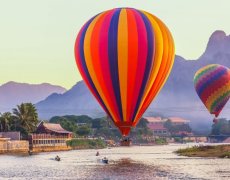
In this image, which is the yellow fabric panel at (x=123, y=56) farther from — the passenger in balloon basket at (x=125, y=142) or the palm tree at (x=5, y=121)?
the palm tree at (x=5, y=121)

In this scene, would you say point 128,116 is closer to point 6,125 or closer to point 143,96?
point 143,96

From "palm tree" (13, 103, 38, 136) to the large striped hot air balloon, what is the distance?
115 m

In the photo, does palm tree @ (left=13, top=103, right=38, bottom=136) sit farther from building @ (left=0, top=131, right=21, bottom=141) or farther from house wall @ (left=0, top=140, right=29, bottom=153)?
building @ (left=0, top=131, right=21, bottom=141)

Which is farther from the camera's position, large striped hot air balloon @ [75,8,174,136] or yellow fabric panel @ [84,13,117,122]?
yellow fabric panel @ [84,13,117,122]

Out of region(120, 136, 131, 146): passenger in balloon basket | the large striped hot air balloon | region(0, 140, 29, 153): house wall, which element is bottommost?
region(120, 136, 131, 146): passenger in balloon basket

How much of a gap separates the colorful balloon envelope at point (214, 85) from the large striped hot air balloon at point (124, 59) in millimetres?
72348

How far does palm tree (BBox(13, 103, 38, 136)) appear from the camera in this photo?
618 feet

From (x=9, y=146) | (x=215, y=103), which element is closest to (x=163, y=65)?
(x=215, y=103)

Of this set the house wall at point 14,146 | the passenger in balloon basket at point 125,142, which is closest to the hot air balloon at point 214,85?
the house wall at point 14,146

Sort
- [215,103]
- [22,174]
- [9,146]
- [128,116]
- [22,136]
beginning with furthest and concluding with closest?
1. [22,136]
2. [9,146]
3. [215,103]
4. [22,174]
5. [128,116]

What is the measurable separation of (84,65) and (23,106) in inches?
4517

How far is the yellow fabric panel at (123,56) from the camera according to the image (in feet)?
238

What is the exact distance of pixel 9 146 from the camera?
182 meters

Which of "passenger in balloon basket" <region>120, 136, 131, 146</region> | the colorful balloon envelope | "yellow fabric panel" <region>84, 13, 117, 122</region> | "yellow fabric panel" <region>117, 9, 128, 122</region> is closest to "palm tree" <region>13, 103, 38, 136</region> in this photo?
the colorful balloon envelope
